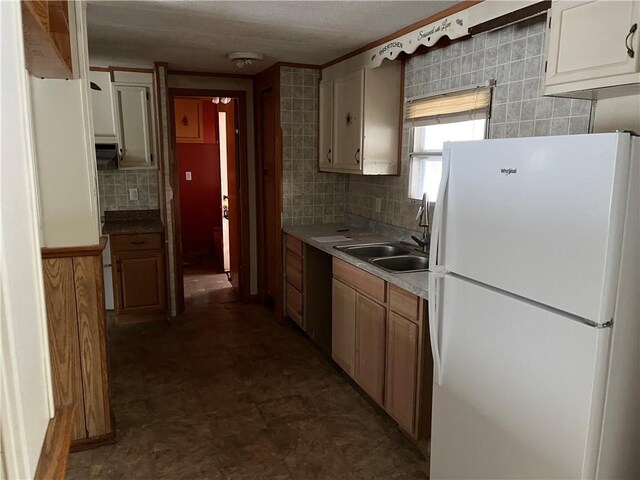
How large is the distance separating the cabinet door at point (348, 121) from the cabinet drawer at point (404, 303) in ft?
4.12

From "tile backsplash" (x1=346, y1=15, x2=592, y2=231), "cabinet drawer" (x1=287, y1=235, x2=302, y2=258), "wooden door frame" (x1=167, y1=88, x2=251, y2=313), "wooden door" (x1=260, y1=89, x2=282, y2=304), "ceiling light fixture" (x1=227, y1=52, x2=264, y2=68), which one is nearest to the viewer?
"tile backsplash" (x1=346, y1=15, x2=592, y2=231)

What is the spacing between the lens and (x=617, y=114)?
1.92 m

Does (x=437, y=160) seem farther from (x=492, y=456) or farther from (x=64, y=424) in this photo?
(x=64, y=424)

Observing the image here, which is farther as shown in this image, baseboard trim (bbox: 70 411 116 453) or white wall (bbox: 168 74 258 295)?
white wall (bbox: 168 74 258 295)

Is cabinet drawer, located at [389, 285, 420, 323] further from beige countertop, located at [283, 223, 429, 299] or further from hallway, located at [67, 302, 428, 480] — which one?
hallway, located at [67, 302, 428, 480]

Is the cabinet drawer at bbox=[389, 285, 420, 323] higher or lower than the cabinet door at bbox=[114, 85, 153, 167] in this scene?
lower

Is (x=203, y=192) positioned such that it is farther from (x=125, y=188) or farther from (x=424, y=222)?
(x=424, y=222)

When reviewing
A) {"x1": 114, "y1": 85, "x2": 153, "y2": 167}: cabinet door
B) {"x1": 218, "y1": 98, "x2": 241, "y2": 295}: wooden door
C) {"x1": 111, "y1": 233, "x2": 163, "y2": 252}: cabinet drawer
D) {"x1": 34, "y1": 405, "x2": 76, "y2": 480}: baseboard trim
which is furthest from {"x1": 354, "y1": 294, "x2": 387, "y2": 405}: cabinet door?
{"x1": 114, "y1": 85, "x2": 153, "y2": 167}: cabinet door

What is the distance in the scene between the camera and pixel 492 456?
5.99 feet

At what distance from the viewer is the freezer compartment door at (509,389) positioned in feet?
4.87

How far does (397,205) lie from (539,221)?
2.02 m

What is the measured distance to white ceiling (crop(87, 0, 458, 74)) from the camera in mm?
2576

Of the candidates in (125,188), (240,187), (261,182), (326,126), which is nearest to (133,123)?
(125,188)

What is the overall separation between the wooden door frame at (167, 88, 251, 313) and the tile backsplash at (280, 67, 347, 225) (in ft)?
2.78
